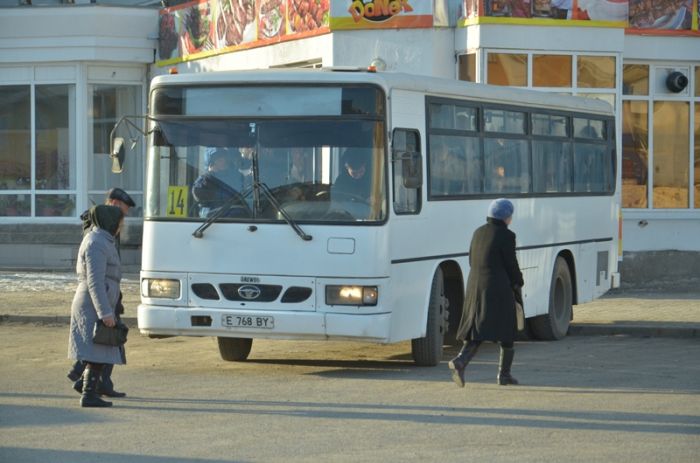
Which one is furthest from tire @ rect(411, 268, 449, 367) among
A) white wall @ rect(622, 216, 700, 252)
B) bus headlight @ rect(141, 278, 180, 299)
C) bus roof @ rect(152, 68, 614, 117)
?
white wall @ rect(622, 216, 700, 252)

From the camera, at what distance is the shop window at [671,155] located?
995 inches

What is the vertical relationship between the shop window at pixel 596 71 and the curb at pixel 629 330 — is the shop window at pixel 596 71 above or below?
above

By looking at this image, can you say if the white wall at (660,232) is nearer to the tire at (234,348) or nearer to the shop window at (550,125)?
the shop window at (550,125)

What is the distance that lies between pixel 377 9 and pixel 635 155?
5.34 meters

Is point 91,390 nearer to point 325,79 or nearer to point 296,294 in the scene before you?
point 296,294

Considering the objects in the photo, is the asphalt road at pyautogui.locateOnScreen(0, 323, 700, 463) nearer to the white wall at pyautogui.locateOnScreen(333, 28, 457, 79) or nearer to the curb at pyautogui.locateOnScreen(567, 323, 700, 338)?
the curb at pyautogui.locateOnScreen(567, 323, 700, 338)

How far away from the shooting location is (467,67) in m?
23.6

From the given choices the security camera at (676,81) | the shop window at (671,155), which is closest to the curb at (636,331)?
the shop window at (671,155)

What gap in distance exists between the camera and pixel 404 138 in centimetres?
1372

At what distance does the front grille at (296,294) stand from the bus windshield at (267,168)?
2.04 ft

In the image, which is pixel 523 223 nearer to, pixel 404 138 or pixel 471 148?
pixel 471 148

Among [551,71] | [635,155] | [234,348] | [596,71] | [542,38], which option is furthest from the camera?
[635,155]

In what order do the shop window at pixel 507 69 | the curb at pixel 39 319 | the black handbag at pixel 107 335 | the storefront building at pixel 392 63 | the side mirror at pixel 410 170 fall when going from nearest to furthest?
1. the black handbag at pixel 107 335
2. the side mirror at pixel 410 170
3. the curb at pixel 39 319
4. the shop window at pixel 507 69
5. the storefront building at pixel 392 63

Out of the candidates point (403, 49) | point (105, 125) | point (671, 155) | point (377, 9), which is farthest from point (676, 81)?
point (105, 125)
